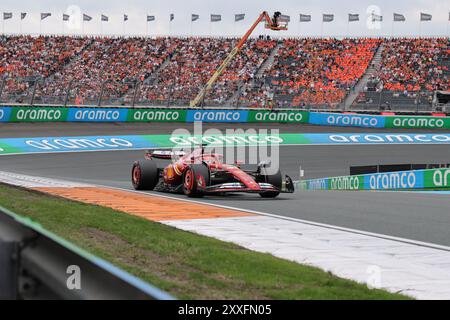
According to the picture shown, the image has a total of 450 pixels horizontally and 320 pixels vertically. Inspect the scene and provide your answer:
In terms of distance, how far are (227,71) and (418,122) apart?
61.7ft

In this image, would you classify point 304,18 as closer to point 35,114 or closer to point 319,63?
point 319,63

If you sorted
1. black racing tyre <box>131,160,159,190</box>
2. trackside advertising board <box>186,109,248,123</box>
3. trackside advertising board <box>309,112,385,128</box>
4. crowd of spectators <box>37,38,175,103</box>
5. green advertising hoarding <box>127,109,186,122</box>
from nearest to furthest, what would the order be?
black racing tyre <box>131,160,159,190</box> < green advertising hoarding <box>127,109,186,122</box> < trackside advertising board <box>309,112,385,128</box> < trackside advertising board <box>186,109,248,123</box> < crowd of spectators <box>37,38,175,103</box>

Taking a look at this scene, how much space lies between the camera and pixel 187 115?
41938mm

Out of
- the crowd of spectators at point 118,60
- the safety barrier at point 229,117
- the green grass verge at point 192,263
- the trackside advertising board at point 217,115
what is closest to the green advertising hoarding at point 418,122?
the safety barrier at point 229,117

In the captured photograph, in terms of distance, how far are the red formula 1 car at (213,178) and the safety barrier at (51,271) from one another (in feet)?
38.3

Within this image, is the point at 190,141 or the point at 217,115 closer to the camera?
the point at 190,141

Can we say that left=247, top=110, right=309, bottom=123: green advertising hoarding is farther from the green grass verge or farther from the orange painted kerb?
the green grass verge

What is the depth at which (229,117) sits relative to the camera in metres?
42.2

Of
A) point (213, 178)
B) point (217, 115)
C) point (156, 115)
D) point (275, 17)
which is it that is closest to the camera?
point (213, 178)

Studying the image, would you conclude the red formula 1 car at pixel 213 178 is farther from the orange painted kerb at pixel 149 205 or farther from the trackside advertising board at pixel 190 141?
the trackside advertising board at pixel 190 141

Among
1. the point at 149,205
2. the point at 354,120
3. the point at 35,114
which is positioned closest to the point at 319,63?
the point at 354,120

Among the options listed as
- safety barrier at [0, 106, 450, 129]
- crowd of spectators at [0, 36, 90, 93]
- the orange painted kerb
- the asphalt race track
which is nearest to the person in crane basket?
safety barrier at [0, 106, 450, 129]

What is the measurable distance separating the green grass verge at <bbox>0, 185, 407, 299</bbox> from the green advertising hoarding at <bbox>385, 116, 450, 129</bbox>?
3256cm

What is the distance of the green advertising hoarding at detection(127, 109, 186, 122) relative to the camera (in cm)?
4103
